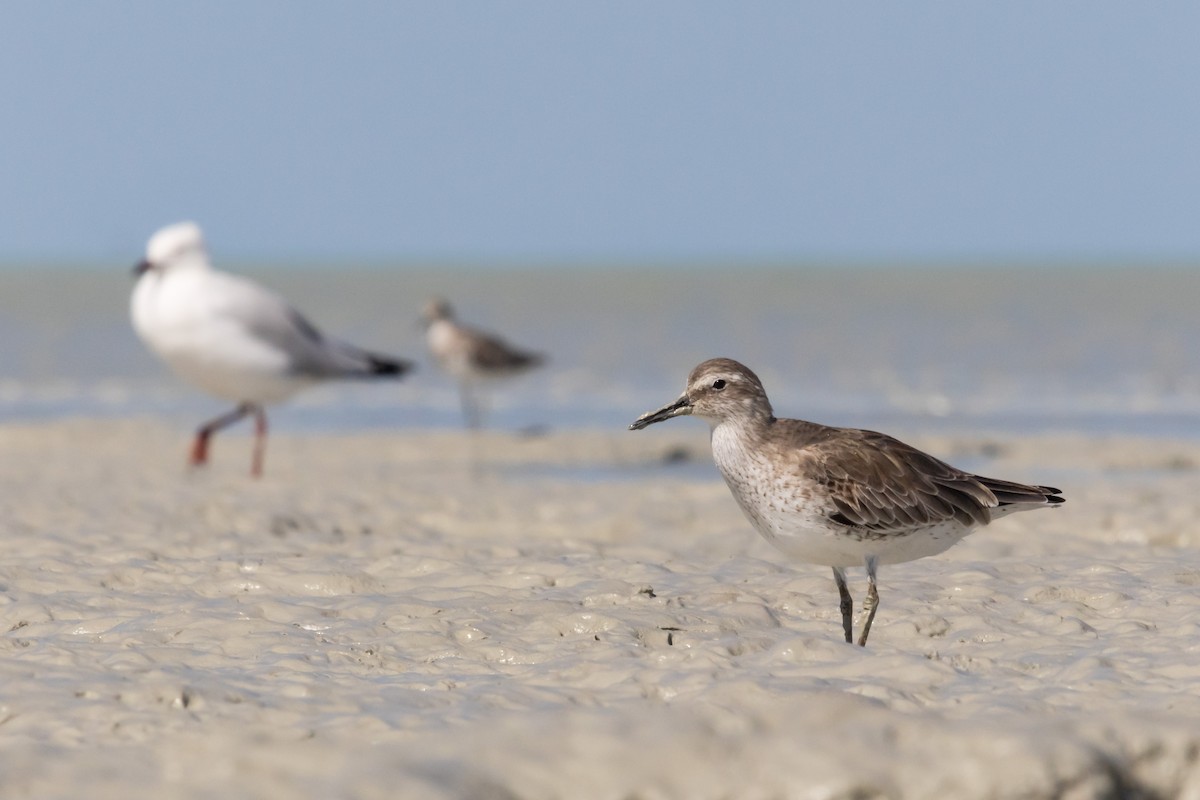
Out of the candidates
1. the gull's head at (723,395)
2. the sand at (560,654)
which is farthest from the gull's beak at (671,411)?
the sand at (560,654)

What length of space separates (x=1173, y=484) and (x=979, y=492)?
5829mm

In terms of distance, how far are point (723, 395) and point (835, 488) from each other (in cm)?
54

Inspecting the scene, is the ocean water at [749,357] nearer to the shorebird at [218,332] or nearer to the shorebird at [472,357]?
the shorebird at [472,357]

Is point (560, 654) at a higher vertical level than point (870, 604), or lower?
lower

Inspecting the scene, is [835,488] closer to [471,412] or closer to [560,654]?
[560,654]

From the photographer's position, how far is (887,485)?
5215mm

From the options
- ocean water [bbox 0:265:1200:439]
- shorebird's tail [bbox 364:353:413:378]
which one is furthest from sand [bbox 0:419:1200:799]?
ocean water [bbox 0:265:1200:439]

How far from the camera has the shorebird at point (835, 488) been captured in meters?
5.15

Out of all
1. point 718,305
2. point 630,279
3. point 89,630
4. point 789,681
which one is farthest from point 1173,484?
point 630,279

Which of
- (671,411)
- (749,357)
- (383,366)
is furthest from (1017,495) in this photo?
(749,357)

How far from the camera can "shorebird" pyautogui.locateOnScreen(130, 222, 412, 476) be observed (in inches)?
461

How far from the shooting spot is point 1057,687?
15.4 ft

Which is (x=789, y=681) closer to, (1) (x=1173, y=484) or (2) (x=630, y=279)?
(1) (x=1173, y=484)

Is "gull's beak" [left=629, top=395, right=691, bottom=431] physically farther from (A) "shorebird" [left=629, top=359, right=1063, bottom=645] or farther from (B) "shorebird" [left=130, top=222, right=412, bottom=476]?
(B) "shorebird" [left=130, top=222, right=412, bottom=476]
